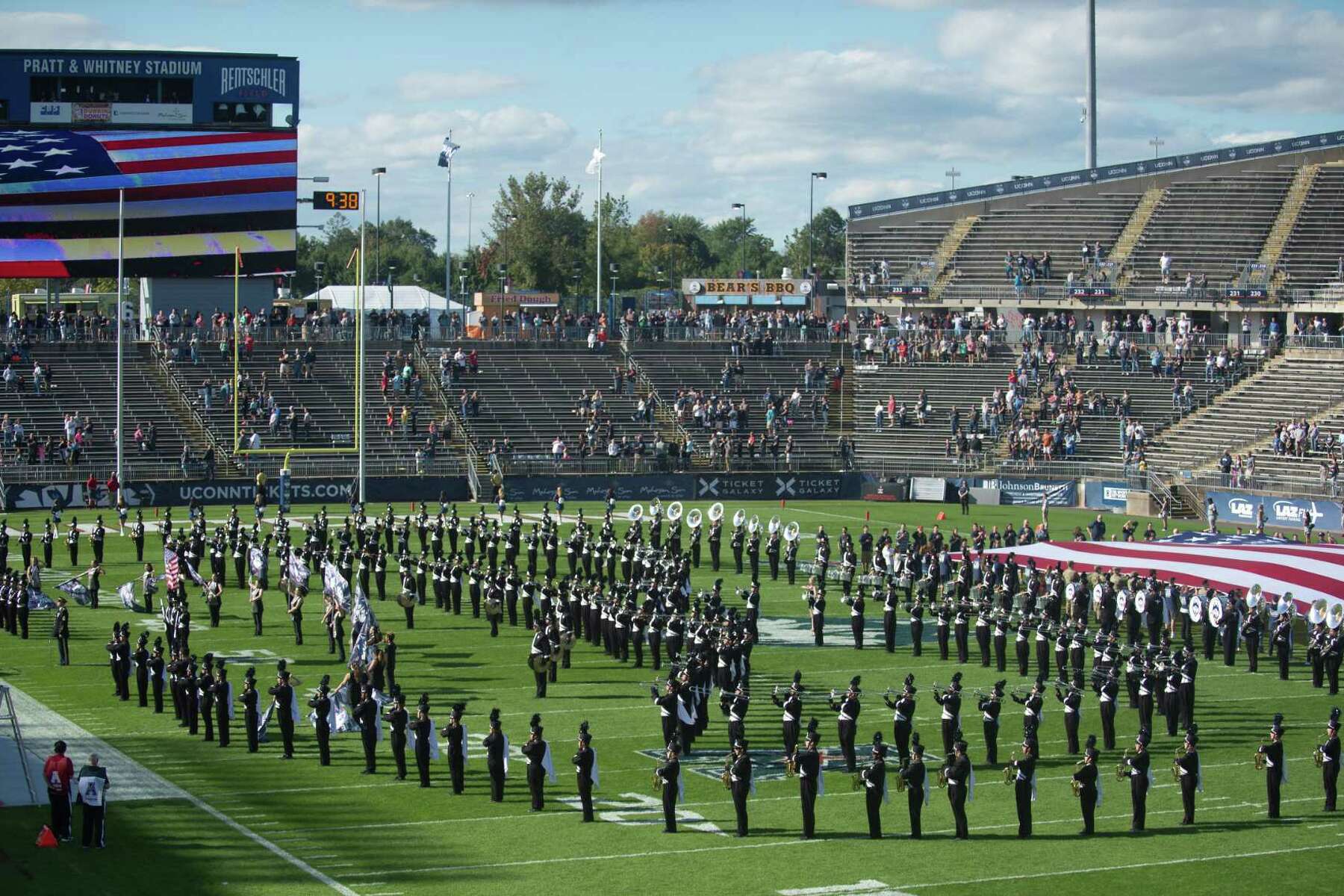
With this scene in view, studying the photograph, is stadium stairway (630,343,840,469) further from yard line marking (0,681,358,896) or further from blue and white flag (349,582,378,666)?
yard line marking (0,681,358,896)

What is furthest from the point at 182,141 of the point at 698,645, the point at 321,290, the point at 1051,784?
the point at 1051,784

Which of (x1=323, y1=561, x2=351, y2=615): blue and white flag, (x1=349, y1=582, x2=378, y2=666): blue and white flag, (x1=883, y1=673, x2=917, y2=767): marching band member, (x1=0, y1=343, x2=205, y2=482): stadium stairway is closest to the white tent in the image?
(x1=0, y1=343, x2=205, y2=482): stadium stairway

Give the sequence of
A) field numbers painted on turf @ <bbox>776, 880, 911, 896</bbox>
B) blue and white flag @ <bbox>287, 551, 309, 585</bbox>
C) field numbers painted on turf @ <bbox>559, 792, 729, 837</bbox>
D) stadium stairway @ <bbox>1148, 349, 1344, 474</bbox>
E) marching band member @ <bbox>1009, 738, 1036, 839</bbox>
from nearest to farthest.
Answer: field numbers painted on turf @ <bbox>776, 880, 911, 896</bbox>, marching band member @ <bbox>1009, 738, 1036, 839</bbox>, field numbers painted on turf @ <bbox>559, 792, 729, 837</bbox>, blue and white flag @ <bbox>287, 551, 309, 585</bbox>, stadium stairway @ <bbox>1148, 349, 1344, 474</bbox>

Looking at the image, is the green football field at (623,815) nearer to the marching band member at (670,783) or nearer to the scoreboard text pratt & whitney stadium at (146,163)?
the marching band member at (670,783)

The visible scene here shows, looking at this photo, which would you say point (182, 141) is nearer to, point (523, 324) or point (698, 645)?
point (523, 324)

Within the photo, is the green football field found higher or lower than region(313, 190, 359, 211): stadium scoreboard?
lower

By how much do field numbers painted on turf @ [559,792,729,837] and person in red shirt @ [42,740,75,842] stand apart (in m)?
5.11

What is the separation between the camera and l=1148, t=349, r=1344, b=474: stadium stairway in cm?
5150

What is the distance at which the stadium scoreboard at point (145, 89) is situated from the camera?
53250mm

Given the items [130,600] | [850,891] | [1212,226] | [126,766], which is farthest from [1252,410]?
[850,891]

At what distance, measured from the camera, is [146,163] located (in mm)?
53969

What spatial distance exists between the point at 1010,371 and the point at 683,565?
97.4ft

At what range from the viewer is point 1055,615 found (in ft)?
98.5

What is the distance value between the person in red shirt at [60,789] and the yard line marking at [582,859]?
3140mm
